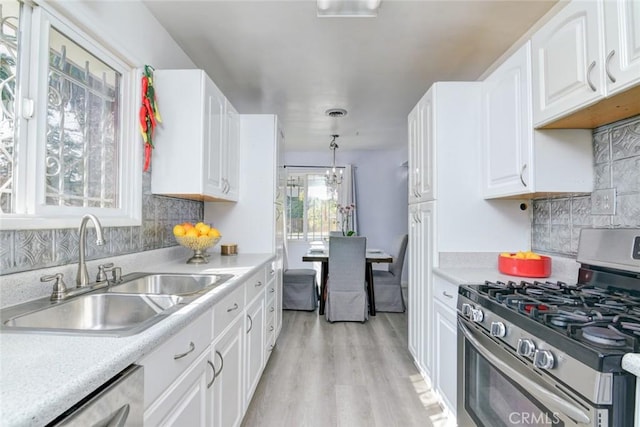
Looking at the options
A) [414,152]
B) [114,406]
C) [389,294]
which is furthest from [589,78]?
[389,294]

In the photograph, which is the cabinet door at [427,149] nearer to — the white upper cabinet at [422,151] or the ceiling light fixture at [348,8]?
the white upper cabinet at [422,151]

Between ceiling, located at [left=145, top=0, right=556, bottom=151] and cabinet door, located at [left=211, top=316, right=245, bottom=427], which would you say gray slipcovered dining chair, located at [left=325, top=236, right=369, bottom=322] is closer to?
ceiling, located at [left=145, top=0, right=556, bottom=151]

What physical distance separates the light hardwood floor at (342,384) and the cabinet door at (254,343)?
0.19 meters

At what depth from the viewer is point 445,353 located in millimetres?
1835

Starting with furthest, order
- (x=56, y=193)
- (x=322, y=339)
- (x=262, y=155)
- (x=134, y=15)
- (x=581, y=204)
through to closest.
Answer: (x=322, y=339) → (x=262, y=155) → (x=134, y=15) → (x=581, y=204) → (x=56, y=193)

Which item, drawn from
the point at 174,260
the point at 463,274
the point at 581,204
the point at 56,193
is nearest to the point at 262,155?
the point at 174,260

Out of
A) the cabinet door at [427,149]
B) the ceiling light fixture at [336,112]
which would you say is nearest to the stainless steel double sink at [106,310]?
the cabinet door at [427,149]

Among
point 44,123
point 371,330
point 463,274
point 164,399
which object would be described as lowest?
point 371,330

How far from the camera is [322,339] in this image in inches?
122

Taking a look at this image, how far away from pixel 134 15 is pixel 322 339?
2.88 meters

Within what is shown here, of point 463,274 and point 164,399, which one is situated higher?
point 463,274

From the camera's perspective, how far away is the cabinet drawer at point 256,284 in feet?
6.14

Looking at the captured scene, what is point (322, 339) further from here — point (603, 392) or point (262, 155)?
point (603, 392)

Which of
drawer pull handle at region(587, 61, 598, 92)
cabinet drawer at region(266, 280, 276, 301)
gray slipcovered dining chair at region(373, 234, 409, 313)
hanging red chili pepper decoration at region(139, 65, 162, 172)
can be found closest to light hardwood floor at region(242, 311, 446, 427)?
cabinet drawer at region(266, 280, 276, 301)
